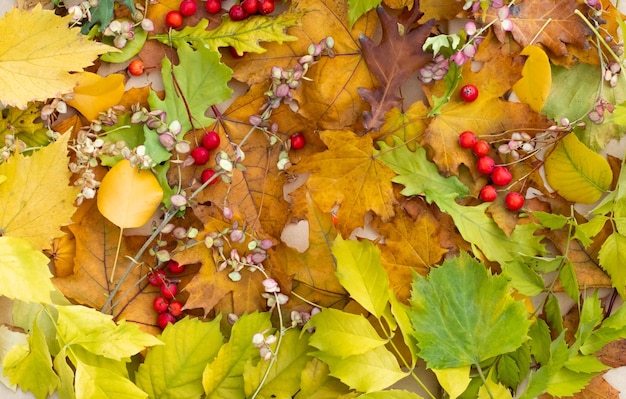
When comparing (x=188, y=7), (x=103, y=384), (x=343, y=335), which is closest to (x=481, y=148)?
(x=343, y=335)

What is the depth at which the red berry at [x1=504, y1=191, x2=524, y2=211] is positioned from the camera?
765 mm

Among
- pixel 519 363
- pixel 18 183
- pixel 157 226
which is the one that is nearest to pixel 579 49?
pixel 519 363

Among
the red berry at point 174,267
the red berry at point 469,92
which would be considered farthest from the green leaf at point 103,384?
the red berry at point 469,92

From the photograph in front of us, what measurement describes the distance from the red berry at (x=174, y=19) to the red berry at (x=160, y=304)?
0.31 metres

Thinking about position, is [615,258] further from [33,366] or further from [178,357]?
[33,366]

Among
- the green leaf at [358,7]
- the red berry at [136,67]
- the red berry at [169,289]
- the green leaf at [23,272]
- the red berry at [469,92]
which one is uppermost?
the green leaf at [358,7]

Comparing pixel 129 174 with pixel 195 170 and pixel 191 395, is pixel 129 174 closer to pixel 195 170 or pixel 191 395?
pixel 195 170

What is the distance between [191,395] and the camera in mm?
760

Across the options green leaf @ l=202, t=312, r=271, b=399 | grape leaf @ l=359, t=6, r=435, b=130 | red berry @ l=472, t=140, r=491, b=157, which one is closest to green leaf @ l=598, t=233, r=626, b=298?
red berry @ l=472, t=140, r=491, b=157

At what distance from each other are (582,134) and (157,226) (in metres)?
0.49

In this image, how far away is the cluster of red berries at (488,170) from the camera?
762 millimetres

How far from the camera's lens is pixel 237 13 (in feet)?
2.54

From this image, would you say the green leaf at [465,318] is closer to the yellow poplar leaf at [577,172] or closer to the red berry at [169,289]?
the yellow poplar leaf at [577,172]

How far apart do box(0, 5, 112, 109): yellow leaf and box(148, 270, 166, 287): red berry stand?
223 mm
